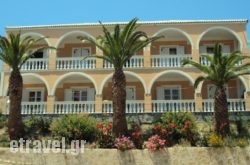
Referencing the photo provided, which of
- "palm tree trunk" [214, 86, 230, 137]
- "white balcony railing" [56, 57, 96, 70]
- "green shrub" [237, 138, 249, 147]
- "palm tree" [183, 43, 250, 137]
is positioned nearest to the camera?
"green shrub" [237, 138, 249, 147]

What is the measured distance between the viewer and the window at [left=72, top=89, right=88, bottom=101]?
117 feet

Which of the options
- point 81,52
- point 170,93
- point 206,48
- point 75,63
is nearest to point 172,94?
point 170,93

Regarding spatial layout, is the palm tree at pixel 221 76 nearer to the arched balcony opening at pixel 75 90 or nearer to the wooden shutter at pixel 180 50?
the wooden shutter at pixel 180 50

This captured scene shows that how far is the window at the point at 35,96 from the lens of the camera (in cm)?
3606

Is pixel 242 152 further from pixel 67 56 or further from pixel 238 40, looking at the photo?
pixel 67 56

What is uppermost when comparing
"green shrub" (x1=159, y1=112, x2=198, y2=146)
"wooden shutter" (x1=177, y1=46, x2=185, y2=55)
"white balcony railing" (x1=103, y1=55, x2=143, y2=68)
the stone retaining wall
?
"wooden shutter" (x1=177, y1=46, x2=185, y2=55)

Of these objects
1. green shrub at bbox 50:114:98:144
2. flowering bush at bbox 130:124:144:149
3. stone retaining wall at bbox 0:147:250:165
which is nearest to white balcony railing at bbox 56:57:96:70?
green shrub at bbox 50:114:98:144

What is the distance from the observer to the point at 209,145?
24.4m

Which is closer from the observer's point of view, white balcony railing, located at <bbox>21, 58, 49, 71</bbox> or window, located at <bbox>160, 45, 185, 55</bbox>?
white balcony railing, located at <bbox>21, 58, 49, 71</bbox>

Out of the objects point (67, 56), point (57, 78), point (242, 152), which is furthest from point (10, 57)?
point (242, 152)

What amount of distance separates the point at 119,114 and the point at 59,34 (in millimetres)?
11498

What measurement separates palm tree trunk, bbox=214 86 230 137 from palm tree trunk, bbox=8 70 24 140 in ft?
36.1

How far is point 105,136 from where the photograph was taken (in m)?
25.5

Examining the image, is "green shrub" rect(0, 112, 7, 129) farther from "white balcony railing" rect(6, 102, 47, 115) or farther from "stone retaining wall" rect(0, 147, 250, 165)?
"stone retaining wall" rect(0, 147, 250, 165)
